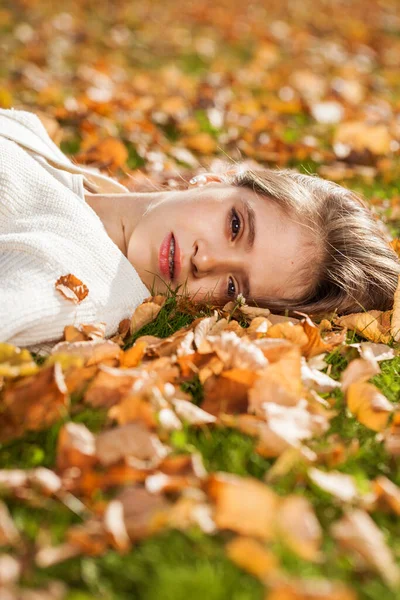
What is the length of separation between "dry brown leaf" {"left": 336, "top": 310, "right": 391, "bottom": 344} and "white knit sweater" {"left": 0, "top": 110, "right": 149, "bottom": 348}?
27.7 inches

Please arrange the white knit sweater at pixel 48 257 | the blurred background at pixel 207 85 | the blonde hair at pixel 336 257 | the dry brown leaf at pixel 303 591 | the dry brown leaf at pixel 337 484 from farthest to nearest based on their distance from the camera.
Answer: the blurred background at pixel 207 85 < the blonde hair at pixel 336 257 < the white knit sweater at pixel 48 257 < the dry brown leaf at pixel 337 484 < the dry brown leaf at pixel 303 591

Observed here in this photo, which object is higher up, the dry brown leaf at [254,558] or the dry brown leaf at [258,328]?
the dry brown leaf at [254,558]

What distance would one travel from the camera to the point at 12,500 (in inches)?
55.6

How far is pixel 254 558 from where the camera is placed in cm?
122

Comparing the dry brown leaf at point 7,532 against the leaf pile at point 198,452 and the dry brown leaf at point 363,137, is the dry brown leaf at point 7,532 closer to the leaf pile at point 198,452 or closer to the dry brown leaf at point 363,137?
the leaf pile at point 198,452

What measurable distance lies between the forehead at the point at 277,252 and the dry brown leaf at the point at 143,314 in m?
0.36

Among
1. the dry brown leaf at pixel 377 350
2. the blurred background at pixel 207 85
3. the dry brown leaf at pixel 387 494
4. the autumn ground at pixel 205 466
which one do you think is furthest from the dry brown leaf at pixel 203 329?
the blurred background at pixel 207 85

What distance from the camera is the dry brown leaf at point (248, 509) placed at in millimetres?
1292

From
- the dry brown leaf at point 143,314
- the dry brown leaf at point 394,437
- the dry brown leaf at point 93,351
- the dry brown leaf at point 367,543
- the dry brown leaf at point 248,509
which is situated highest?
the dry brown leaf at point 248,509

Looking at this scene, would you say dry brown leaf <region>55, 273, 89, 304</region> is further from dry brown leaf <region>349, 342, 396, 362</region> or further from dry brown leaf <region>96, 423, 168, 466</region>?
dry brown leaf <region>349, 342, 396, 362</region>

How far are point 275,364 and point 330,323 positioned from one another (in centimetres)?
74

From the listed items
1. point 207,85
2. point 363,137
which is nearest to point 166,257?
point 363,137

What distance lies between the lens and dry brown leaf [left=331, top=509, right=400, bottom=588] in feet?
4.16

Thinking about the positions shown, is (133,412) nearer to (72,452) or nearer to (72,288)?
(72,452)
